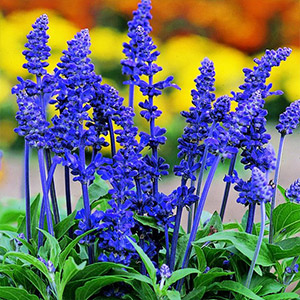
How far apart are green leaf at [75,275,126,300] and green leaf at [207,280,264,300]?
0.12m

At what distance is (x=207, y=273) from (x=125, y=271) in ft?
0.31

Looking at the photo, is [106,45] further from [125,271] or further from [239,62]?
[125,271]

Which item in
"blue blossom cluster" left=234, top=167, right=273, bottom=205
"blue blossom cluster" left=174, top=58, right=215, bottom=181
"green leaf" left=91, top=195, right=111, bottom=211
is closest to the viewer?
"blue blossom cluster" left=234, top=167, right=273, bottom=205

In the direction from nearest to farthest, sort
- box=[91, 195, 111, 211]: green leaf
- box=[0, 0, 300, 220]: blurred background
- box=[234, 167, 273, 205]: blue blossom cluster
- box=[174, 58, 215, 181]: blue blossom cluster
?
box=[234, 167, 273, 205]: blue blossom cluster
box=[174, 58, 215, 181]: blue blossom cluster
box=[91, 195, 111, 211]: green leaf
box=[0, 0, 300, 220]: blurred background

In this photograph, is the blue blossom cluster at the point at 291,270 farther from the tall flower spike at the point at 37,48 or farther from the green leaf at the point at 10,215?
the green leaf at the point at 10,215

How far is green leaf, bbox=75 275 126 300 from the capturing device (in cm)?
63

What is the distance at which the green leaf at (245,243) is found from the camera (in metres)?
0.66

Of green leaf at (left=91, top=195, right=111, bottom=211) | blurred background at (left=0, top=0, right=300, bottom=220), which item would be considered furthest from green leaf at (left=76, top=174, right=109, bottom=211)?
blurred background at (left=0, top=0, right=300, bottom=220)

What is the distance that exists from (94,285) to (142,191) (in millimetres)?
145

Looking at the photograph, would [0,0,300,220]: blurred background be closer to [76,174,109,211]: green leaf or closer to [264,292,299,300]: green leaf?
[76,174,109,211]: green leaf

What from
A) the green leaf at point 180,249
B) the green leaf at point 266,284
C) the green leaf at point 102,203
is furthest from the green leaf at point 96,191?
the green leaf at point 266,284

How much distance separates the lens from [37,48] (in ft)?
2.36

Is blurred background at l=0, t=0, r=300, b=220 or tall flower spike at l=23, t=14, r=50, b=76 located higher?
blurred background at l=0, t=0, r=300, b=220

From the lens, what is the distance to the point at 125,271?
2.20ft
